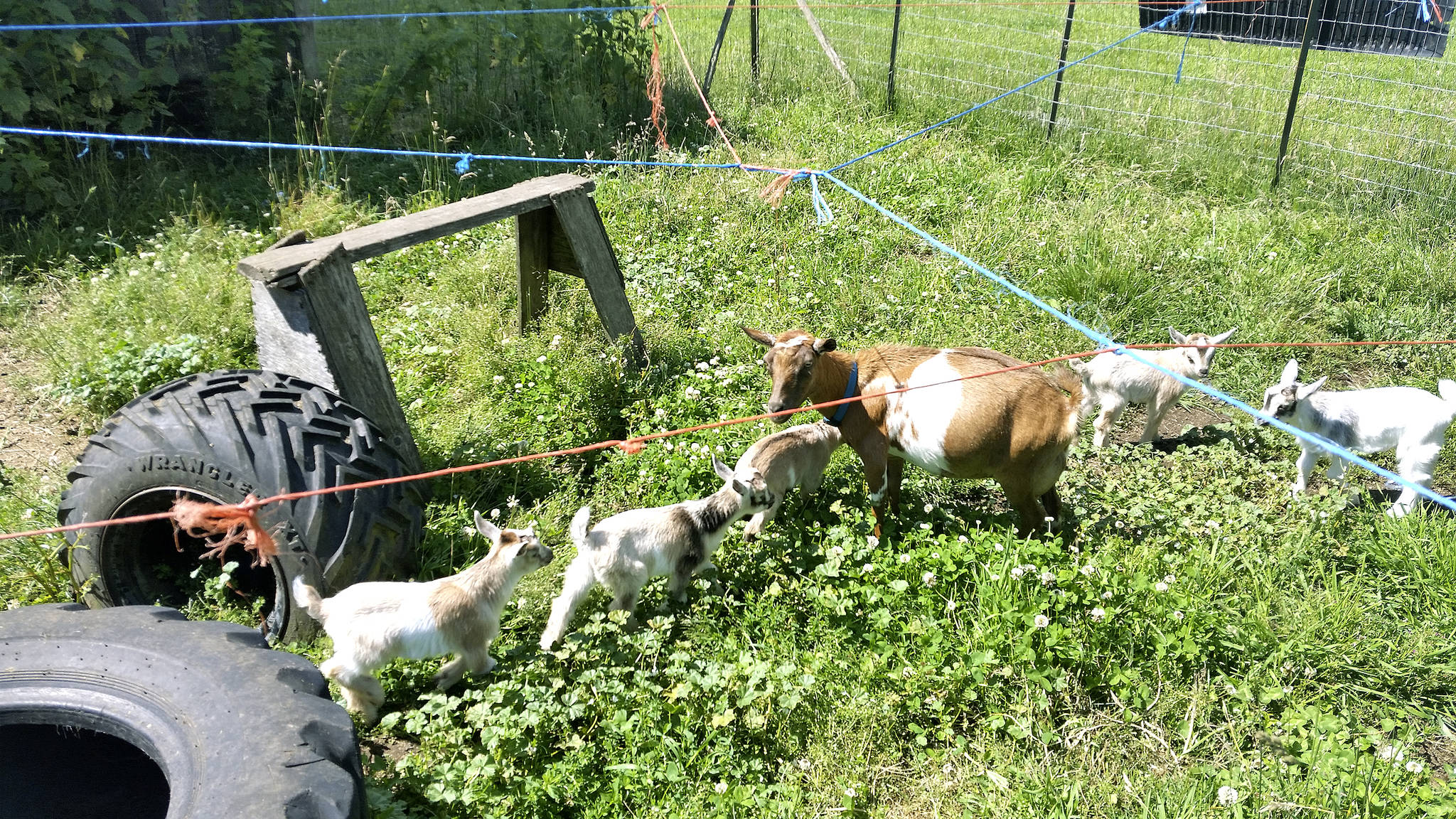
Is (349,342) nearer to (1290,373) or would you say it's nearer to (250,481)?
(250,481)

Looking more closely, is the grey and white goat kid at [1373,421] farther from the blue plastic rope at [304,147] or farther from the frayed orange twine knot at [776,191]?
the frayed orange twine knot at [776,191]

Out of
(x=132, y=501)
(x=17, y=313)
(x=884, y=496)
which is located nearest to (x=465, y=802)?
(x=132, y=501)

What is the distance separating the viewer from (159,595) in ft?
12.7

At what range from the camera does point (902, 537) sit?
4570 mm

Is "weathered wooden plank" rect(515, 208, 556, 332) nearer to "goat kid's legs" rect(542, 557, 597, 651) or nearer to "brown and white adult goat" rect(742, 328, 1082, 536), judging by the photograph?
"brown and white adult goat" rect(742, 328, 1082, 536)

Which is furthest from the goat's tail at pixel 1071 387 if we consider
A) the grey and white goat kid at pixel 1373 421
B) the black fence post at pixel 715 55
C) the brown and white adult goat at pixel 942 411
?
the black fence post at pixel 715 55

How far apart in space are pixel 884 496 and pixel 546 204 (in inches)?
95.5

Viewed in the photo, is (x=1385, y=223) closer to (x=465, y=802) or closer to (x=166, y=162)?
(x=465, y=802)

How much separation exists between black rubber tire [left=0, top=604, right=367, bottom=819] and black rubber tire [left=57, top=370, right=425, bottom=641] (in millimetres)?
589

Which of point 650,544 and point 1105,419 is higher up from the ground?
point 650,544

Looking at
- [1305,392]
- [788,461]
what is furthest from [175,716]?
[1305,392]

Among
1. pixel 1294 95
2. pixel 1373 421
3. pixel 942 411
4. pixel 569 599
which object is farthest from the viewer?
pixel 1294 95

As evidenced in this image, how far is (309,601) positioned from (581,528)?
3.24 feet

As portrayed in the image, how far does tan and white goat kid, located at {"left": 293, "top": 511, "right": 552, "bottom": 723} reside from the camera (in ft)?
10.7
